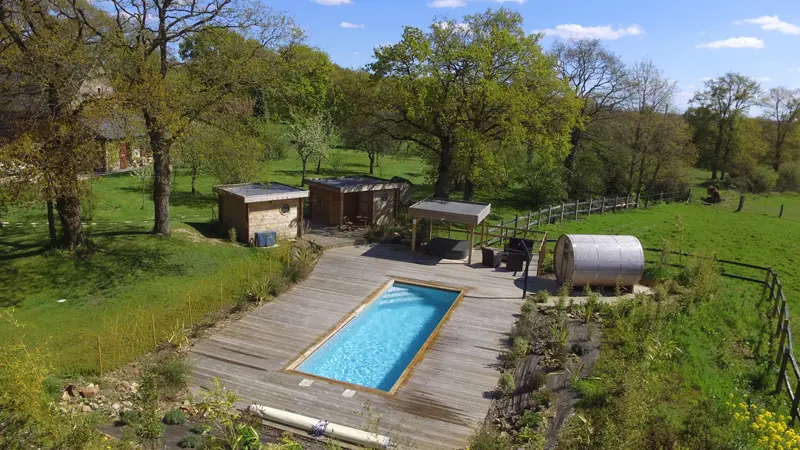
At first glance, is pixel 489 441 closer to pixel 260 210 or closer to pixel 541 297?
pixel 541 297

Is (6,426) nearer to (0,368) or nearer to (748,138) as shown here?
(0,368)

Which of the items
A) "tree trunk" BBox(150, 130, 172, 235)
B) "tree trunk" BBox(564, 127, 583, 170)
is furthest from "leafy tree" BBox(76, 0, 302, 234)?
"tree trunk" BBox(564, 127, 583, 170)

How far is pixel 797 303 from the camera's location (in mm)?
17062

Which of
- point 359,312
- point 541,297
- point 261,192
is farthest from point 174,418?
point 261,192

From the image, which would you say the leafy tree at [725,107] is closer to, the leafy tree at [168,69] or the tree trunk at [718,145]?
the tree trunk at [718,145]

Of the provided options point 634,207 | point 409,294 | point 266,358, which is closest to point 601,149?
point 634,207

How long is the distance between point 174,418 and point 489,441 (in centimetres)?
560

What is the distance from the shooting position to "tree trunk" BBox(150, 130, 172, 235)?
1884cm

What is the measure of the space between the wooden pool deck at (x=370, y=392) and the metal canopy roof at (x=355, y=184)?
563cm

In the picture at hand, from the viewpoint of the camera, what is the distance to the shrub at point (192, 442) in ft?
27.9

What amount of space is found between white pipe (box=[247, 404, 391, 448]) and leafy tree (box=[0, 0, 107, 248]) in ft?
34.4

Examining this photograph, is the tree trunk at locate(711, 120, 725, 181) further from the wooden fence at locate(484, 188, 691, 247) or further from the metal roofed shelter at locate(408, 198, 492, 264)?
the metal roofed shelter at locate(408, 198, 492, 264)

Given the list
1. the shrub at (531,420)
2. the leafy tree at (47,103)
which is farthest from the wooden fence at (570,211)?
the leafy tree at (47,103)

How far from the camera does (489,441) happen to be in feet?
28.0
